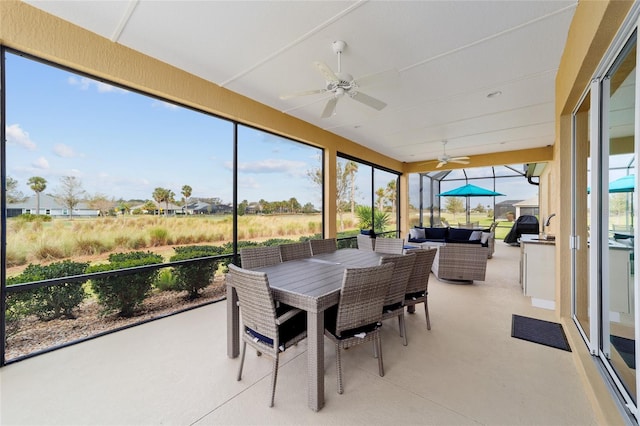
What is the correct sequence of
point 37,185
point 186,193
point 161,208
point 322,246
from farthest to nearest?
point 322,246
point 186,193
point 161,208
point 37,185

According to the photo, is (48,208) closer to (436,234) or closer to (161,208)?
(161,208)

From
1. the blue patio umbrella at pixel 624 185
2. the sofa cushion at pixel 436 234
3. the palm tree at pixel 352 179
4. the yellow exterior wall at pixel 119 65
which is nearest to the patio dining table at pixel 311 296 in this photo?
the blue patio umbrella at pixel 624 185

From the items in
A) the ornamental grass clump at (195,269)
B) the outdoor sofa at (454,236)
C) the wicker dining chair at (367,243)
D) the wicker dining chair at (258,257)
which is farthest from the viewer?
the outdoor sofa at (454,236)

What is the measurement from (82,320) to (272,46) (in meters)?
3.60

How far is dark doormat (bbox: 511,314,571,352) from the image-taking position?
104 inches

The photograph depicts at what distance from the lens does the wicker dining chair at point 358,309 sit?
1.90 m

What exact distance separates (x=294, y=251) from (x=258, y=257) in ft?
2.03

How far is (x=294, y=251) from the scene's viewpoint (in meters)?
3.41

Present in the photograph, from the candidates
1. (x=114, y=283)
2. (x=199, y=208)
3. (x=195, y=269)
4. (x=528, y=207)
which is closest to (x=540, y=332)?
(x=195, y=269)

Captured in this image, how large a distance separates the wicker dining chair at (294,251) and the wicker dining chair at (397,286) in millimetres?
1255

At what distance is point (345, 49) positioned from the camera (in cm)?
266

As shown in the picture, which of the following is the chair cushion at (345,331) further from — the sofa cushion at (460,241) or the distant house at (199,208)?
the sofa cushion at (460,241)

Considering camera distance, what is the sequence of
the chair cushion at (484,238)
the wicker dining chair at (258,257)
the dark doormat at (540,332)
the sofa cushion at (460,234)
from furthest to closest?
the sofa cushion at (460,234), the chair cushion at (484,238), the wicker dining chair at (258,257), the dark doormat at (540,332)

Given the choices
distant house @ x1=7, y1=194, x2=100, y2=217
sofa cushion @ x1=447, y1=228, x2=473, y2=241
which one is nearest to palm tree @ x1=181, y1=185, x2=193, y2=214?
distant house @ x1=7, y1=194, x2=100, y2=217
